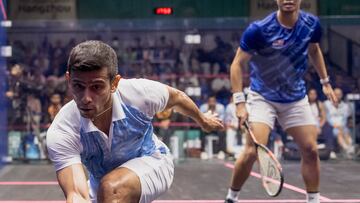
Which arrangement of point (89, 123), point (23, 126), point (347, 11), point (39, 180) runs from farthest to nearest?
point (347, 11), point (23, 126), point (39, 180), point (89, 123)

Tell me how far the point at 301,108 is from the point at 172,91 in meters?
1.75

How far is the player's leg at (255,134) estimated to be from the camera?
4543mm

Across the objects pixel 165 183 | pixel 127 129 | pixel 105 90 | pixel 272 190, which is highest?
pixel 105 90

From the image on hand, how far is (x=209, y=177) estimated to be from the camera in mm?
7832

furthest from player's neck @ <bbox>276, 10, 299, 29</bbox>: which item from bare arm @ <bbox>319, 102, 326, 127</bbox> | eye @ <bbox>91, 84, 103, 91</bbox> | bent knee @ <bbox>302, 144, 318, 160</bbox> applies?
bare arm @ <bbox>319, 102, 326, 127</bbox>

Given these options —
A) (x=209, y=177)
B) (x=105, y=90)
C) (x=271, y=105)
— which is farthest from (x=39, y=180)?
(x=105, y=90)

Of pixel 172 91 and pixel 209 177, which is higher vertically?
pixel 172 91

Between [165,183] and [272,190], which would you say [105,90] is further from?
[272,190]

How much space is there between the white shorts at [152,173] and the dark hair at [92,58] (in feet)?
1.67

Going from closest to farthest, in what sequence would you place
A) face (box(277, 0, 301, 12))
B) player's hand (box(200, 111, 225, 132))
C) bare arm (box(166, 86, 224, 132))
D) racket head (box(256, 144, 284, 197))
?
1. bare arm (box(166, 86, 224, 132))
2. player's hand (box(200, 111, 225, 132))
3. racket head (box(256, 144, 284, 197))
4. face (box(277, 0, 301, 12))

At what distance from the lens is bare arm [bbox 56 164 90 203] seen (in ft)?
8.40

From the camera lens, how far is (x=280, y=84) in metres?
4.61

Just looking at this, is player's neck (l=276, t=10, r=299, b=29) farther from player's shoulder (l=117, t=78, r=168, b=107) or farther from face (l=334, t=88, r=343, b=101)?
face (l=334, t=88, r=343, b=101)

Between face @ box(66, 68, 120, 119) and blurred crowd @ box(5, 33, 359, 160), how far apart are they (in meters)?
7.71
